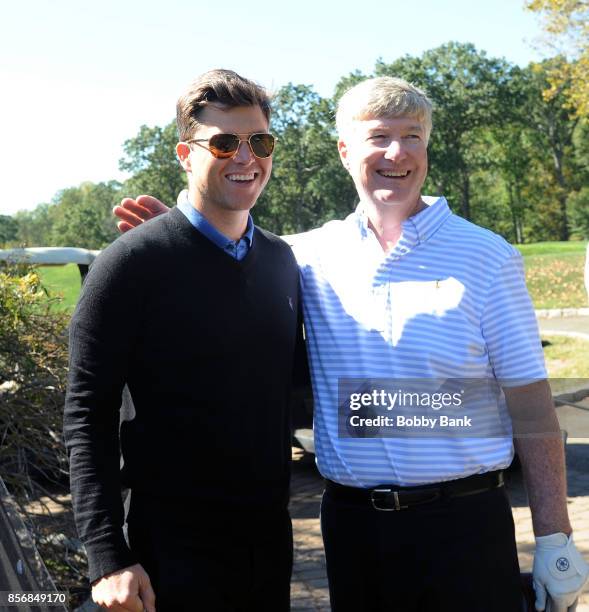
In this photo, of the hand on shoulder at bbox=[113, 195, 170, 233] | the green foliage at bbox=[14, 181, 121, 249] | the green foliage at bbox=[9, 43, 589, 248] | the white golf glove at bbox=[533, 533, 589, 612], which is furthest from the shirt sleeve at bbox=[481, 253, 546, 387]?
the green foliage at bbox=[14, 181, 121, 249]

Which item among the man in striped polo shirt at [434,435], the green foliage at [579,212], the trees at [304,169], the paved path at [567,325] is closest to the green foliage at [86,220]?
the trees at [304,169]

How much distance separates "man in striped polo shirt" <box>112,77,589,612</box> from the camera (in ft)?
8.27

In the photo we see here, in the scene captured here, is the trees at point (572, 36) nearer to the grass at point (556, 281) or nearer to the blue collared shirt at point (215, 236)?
the grass at point (556, 281)

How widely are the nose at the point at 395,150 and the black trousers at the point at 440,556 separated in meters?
1.05

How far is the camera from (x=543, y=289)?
21.8m

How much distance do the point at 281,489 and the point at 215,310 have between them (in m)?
0.59

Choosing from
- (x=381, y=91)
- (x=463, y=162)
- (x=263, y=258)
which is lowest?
(x=263, y=258)

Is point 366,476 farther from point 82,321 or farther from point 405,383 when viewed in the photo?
point 82,321

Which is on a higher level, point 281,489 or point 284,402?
point 284,402

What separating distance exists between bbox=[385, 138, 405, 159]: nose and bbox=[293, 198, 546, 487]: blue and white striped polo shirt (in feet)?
0.63

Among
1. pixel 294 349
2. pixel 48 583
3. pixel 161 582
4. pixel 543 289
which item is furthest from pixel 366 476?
pixel 543 289

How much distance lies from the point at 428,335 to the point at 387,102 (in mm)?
733

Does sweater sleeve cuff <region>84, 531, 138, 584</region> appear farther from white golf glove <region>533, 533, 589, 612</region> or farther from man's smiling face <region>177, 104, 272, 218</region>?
white golf glove <region>533, 533, 589, 612</region>

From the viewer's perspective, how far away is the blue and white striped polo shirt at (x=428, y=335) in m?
2.54
